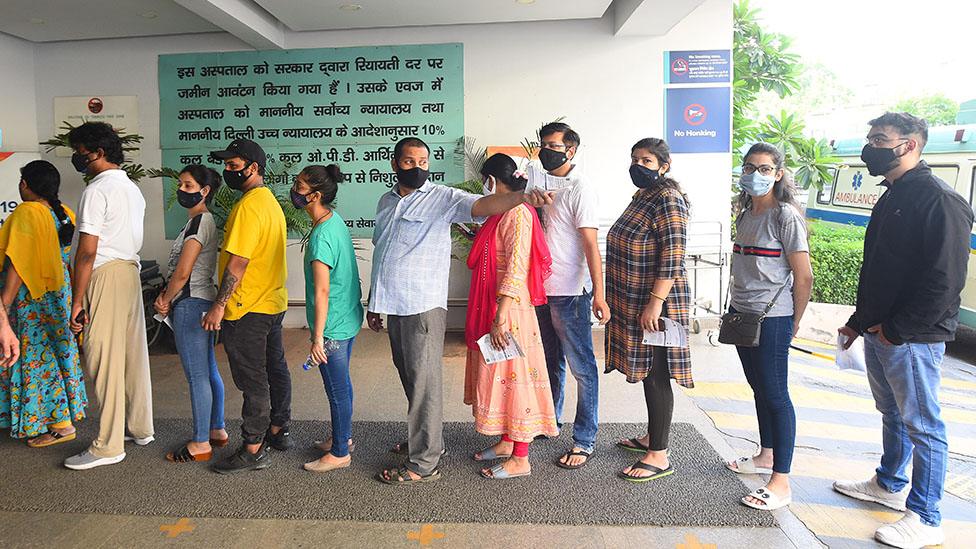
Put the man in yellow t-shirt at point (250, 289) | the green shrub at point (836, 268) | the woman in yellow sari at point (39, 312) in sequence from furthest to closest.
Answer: the green shrub at point (836, 268), the woman in yellow sari at point (39, 312), the man in yellow t-shirt at point (250, 289)

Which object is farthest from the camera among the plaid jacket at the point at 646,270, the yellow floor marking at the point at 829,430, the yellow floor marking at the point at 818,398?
the yellow floor marking at the point at 818,398

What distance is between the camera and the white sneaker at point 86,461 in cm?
321

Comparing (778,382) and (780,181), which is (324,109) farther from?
(778,382)

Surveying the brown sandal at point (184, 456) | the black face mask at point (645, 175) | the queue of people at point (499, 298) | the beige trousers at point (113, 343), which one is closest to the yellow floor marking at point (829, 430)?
the queue of people at point (499, 298)

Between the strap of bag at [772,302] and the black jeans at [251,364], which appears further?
the black jeans at [251,364]

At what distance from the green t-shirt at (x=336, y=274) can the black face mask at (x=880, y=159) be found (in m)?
2.14

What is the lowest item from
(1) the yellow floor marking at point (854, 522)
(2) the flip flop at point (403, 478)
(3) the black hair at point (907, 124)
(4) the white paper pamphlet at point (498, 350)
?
(1) the yellow floor marking at point (854, 522)

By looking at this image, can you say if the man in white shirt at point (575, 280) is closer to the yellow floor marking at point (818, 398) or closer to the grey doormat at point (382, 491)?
the grey doormat at point (382, 491)

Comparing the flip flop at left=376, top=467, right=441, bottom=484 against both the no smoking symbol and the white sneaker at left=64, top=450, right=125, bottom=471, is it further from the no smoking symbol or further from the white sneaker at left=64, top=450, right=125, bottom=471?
the no smoking symbol

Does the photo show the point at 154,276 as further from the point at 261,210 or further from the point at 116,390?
the point at 261,210

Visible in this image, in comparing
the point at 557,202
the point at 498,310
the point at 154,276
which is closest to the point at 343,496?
the point at 498,310

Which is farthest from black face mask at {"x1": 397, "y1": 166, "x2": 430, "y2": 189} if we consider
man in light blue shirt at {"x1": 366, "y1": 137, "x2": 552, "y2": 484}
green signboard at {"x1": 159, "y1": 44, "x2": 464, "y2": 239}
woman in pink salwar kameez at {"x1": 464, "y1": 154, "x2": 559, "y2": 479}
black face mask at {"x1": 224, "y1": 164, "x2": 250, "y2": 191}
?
green signboard at {"x1": 159, "y1": 44, "x2": 464, "y2": 239}

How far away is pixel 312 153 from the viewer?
6383 millimetres

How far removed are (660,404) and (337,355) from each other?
1455mm
